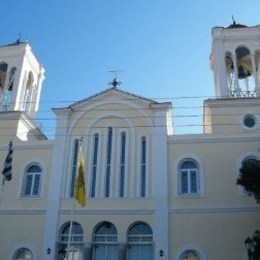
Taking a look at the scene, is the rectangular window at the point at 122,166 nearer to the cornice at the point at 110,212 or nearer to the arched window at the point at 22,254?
the cornice at the point at 110,212

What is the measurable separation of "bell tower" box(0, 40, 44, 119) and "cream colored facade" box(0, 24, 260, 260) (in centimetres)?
141

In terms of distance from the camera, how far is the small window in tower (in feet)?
80.4

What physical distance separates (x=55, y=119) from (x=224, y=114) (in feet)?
31.4

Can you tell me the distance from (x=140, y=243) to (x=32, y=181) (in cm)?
687

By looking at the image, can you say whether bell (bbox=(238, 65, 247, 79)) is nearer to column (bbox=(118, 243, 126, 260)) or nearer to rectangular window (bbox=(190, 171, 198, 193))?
rectangular window (bbox=(190, 171, 198, 193))

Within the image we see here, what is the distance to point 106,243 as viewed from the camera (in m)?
22.1

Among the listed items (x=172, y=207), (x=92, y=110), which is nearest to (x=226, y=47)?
(x=92, y=110)

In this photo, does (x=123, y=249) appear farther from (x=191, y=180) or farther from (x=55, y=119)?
(x=55, y=119)

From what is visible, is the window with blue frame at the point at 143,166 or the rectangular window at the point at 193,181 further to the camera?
the window with blue frame at the point at 143,166

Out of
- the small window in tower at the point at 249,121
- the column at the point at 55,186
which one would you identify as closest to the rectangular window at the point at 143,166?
the column at the point at 55,186

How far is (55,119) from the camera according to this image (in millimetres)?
25250

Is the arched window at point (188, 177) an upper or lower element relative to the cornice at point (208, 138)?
lower

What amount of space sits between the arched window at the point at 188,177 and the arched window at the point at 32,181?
7.60m

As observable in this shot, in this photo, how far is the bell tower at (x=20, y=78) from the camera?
27500 millimetres
